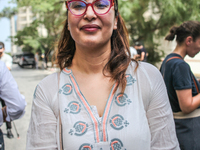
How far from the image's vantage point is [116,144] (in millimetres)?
1125

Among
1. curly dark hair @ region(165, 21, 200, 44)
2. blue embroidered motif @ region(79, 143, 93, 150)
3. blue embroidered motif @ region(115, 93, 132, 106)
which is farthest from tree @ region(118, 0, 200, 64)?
blue embroidered motif @ region(79, 143, 93, 150)

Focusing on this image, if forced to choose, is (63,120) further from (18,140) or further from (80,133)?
(18,140)

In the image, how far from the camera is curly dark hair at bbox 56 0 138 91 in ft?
4.32

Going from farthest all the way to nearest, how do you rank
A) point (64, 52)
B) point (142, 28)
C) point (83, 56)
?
1. point (142, 28)
2. point (64, 52)
3. point (83, 56)

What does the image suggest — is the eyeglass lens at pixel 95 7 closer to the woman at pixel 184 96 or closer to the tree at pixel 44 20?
the tree at pixel 44 20

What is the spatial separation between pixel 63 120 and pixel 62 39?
653mm

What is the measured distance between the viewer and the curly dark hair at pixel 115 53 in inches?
51.8

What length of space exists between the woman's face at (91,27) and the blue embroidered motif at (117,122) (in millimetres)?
431

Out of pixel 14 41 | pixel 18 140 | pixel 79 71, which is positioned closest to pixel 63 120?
pixel 79 71

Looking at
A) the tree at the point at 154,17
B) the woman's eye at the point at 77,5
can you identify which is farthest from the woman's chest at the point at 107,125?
the tree at the point at 154,17

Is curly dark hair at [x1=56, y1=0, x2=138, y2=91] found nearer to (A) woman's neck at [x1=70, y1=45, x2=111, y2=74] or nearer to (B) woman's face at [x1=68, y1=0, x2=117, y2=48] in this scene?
(A) woman's neck at [x1=70, y1=45, x2=111, y2=74]

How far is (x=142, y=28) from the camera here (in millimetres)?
12227

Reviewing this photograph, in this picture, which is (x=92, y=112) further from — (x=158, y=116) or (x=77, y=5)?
(x=77, y=5)

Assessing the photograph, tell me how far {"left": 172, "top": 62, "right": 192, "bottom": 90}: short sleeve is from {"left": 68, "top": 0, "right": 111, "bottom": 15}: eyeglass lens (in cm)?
106
